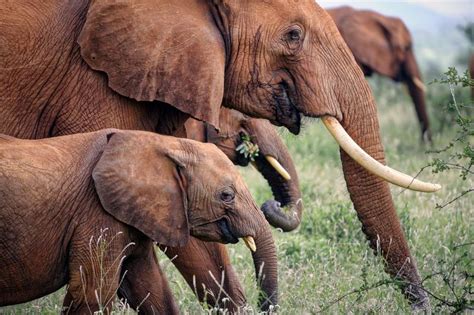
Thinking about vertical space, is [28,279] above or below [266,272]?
above

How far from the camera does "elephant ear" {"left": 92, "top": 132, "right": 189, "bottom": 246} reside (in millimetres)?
5145

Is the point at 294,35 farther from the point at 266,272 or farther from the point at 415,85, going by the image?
the point at 415,85

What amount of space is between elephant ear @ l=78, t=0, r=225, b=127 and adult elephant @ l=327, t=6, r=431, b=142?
8.37 meters

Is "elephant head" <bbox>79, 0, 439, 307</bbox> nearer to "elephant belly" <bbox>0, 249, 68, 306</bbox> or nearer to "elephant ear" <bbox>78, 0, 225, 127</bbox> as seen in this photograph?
"elephant ear" <bbox>78, 0, 225, 127</bbox>

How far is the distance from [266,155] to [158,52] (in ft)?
4.45

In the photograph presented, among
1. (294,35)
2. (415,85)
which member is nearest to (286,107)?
(294,35)

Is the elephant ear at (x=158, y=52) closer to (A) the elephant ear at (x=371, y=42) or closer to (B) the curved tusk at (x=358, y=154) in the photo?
(B) the curved tusk at (x=358, y=154)

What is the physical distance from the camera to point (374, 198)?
595 cm

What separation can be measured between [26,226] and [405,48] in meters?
9.91

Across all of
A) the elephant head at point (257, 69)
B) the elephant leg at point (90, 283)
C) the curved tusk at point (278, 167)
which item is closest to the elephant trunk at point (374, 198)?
the elephant head at point (257, 69)

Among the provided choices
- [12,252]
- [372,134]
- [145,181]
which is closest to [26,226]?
[12,252]

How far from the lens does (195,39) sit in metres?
5.69

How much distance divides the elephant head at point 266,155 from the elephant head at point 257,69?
2.55 ft

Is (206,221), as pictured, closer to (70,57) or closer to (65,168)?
(65,168)
